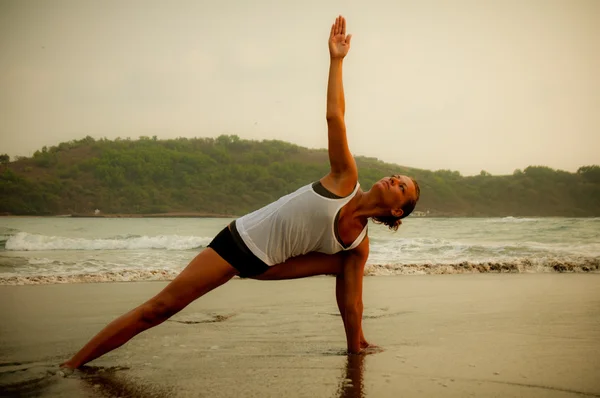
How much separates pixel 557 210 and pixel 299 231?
2259 inches

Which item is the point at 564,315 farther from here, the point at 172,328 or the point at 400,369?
the point at 172,328

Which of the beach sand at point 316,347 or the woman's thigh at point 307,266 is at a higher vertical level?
the woman's thigh at point 307,266

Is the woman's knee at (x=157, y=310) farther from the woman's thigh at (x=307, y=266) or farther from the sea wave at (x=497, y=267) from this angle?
the sea wave at (x=497, y=267)

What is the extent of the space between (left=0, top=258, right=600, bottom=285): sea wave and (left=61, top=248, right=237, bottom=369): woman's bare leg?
698cm

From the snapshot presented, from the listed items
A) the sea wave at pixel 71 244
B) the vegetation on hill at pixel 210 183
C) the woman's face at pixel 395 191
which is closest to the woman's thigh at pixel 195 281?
the woman's face at pixel 395 191

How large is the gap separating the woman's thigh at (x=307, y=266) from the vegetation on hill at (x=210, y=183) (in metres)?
48.5

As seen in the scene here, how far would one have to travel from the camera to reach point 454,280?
970 centimetres

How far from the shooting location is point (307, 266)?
13.1 feet

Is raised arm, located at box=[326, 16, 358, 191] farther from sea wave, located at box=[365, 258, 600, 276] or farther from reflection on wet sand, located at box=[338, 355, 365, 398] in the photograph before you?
sea wave, located at box=[365, 258, 600, 276]

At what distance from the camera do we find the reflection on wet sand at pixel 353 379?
306cm

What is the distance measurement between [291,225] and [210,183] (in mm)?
62960

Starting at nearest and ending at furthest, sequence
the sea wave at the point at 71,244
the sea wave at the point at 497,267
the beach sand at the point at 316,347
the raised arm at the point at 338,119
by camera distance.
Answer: the beach sand at the point at 316,347 < the raised arm at the point at 338,119 < the sea wave at the point at 497,267 < the sea wave at the point at 71,244

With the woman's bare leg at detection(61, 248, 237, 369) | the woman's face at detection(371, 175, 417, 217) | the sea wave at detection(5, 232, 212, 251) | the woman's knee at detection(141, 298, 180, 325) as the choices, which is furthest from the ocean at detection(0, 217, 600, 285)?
the woman's face at detection(371, 175, 417, 217)

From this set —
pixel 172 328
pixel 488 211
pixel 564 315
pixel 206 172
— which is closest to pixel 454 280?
pixel 564 315
